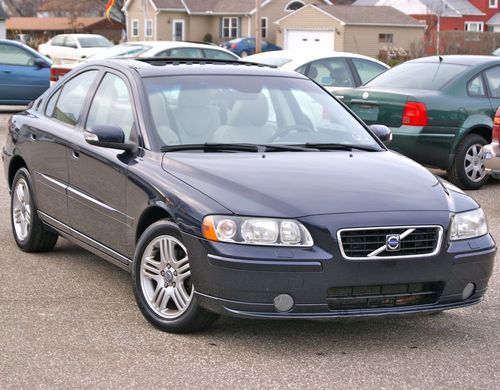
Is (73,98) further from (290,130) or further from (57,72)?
(57,72)

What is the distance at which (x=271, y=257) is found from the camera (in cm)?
508

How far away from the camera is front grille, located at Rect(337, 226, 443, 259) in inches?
204

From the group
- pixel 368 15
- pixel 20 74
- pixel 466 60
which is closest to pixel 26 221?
pixel 466 60

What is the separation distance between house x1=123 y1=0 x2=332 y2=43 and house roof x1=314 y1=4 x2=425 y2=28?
4.47m

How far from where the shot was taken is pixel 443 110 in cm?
1182

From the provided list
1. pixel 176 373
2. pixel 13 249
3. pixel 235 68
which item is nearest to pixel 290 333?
pixel 176 373

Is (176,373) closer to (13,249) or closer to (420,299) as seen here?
(420,299)

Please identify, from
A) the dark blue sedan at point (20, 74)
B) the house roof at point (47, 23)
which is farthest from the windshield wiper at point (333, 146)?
the house roof at point (47, 23)

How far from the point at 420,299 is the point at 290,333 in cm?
76

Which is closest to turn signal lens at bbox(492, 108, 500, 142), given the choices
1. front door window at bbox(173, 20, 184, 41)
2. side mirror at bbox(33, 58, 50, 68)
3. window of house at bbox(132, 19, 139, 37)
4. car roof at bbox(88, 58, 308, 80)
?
car roof at bbox(88, 58, 308, 80)

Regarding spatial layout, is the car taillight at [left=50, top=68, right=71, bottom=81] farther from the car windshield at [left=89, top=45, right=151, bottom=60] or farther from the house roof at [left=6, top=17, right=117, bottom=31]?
the house roof at [left=6, top=17, right=117, bottom=31]

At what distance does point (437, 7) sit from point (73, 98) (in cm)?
7894

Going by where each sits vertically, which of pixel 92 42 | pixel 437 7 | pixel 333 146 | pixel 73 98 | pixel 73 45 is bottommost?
pixel 437 7

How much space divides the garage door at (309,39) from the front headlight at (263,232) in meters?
63.7
